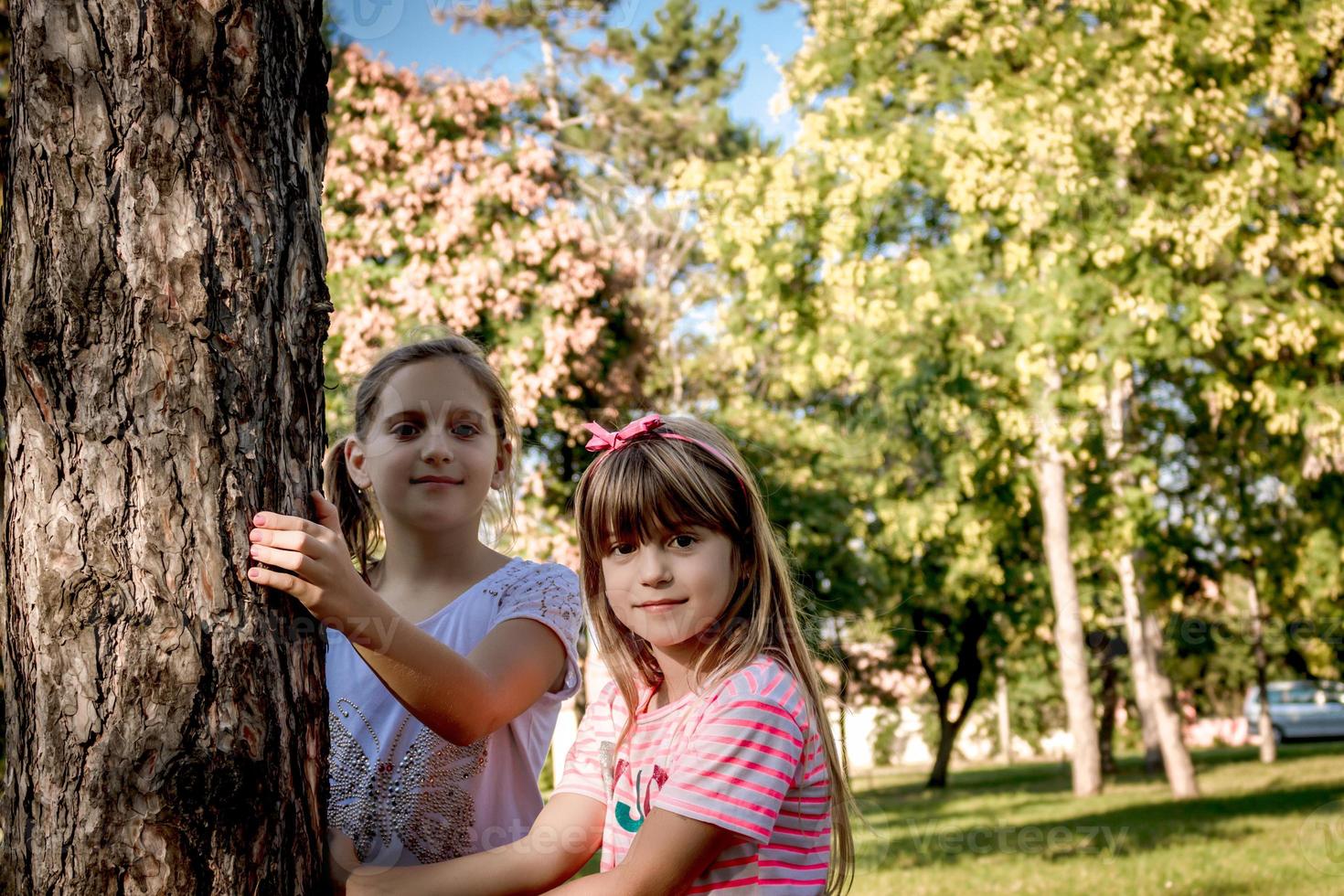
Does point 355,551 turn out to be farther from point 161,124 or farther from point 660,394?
point 660,394

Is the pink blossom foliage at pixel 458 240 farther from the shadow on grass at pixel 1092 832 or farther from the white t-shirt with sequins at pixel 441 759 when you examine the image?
the white t-shirt with sequins at pixel 441 759

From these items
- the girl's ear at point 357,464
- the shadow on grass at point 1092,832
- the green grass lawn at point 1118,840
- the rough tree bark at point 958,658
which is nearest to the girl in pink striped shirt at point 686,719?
the girl's ear at point 357,464

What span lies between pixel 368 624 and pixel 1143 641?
48.5 ft

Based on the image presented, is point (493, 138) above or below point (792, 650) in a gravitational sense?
above

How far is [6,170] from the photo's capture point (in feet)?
5.92

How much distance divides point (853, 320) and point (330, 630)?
8.86 m

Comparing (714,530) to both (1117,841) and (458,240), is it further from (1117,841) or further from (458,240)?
(458,240)

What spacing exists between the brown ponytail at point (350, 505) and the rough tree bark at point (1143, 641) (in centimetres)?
879

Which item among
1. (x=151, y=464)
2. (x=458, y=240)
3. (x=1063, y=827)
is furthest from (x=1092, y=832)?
(x=151, y=464)

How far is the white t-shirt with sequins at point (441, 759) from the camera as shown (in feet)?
6.79

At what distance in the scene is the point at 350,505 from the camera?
260 cm

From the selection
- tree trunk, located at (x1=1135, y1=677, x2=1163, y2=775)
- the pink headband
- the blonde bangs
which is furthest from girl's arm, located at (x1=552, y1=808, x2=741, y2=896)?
tree trunk, located at (x1=1135, y1=677, x2=1163, y2=775)

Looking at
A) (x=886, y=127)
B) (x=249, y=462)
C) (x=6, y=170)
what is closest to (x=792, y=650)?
(x=249, y=462)

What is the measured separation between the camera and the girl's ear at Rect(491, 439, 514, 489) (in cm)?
246
